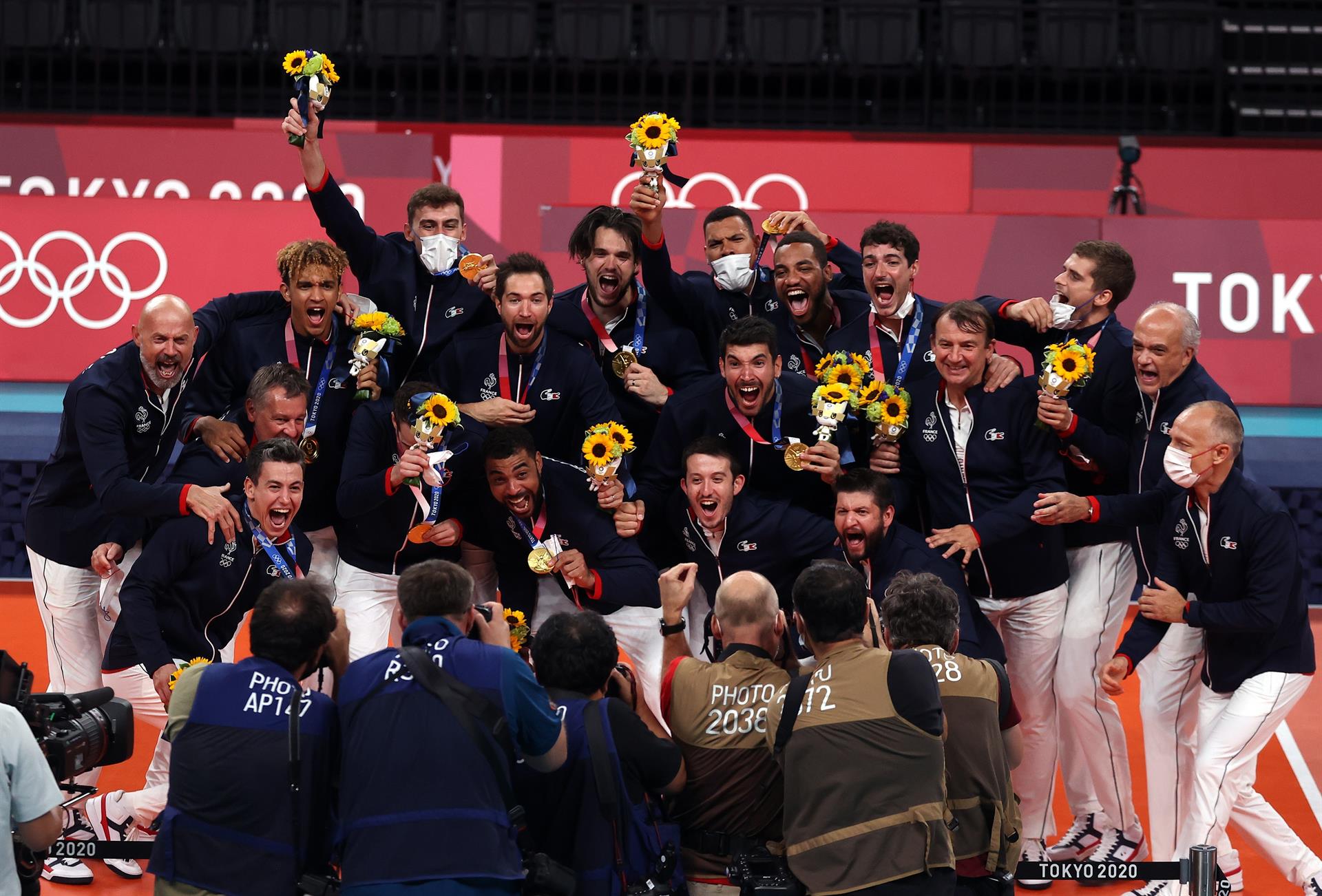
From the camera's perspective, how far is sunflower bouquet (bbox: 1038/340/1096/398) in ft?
24.1

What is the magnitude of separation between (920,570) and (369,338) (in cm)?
297

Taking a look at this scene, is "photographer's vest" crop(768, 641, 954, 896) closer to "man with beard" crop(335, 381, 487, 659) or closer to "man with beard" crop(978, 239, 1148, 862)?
"man with beard" crop(978, 239, 1148, 862)

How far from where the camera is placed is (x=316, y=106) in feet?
26.9

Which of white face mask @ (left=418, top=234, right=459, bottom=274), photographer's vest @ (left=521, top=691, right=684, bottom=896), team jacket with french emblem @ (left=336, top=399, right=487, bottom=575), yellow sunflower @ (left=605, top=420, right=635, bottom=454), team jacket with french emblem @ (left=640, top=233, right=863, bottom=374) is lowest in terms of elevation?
photographer's vest @ (left=521, top=691, right=684, bottom=896)

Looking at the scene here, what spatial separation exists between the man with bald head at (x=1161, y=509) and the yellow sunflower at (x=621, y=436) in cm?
194

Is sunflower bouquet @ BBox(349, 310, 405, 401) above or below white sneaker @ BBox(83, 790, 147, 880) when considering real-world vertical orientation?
above

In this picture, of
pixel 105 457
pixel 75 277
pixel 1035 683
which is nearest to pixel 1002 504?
pixel 1035 683

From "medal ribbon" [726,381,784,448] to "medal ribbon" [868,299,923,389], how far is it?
631 millimetres

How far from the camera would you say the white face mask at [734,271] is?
8.64 metres

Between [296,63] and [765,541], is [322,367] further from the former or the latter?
[765,541]

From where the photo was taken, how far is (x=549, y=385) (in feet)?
26.0

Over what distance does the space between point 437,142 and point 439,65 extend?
2.20m

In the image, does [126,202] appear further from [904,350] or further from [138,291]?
[904,350]

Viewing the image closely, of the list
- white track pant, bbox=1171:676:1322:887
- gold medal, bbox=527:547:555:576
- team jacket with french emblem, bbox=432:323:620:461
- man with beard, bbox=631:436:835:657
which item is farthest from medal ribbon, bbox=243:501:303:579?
white track pant, bbox=1171:676:1322:887
